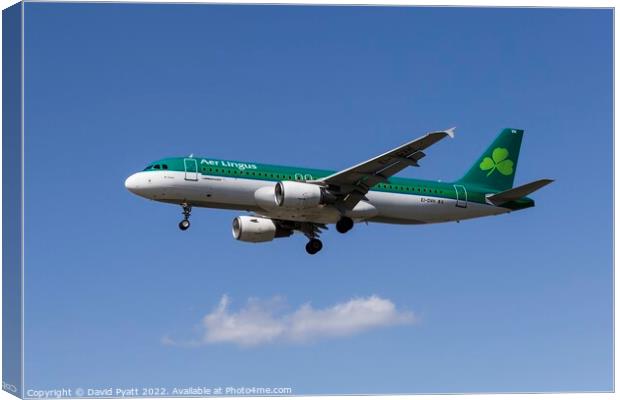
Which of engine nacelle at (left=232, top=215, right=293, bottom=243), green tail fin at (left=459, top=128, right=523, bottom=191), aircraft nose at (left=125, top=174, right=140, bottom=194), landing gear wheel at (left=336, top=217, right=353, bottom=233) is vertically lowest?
landing gear wheel at (left=336, top=217, right=353, bottom=233)

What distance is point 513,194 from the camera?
45375mm

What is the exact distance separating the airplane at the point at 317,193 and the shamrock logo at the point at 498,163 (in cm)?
110

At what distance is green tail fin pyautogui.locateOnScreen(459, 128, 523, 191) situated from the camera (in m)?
47.4

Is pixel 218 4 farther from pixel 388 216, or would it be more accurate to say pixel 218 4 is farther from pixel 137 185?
pixel 388 216

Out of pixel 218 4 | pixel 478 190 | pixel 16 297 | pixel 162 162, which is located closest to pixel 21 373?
pixel 16 297

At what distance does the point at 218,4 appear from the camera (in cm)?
3155

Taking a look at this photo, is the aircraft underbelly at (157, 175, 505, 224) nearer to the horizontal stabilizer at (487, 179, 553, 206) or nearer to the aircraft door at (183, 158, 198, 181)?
the aircraft door at (183, 158, 198, 181)

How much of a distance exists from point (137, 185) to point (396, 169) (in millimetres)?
9525

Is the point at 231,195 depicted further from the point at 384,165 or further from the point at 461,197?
the point at 461,197

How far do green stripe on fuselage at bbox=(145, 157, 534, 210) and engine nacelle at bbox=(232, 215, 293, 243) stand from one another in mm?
3186

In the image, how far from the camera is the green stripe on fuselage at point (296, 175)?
41.3 metres

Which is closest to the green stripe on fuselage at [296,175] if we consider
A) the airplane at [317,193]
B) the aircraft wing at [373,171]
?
the airplane at [317,193]

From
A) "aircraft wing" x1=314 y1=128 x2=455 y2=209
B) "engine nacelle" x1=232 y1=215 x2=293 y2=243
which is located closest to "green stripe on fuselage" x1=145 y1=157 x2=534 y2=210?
"aircraft wing" x1=314 y1=128 x2=455 y2=209

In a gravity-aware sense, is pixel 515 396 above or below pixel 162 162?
below
